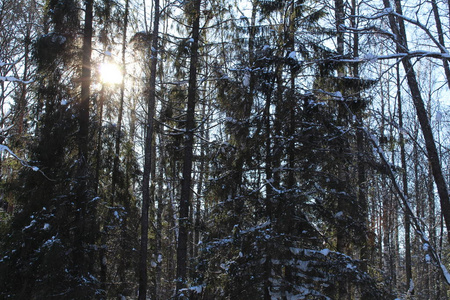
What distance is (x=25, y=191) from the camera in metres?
8.22

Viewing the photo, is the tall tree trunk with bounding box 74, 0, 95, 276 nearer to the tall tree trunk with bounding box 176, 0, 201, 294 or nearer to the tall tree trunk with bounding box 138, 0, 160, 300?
the tall tree trunk with bounding box 138, 0, 160, 300

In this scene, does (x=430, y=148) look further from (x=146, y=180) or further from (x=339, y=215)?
(x=146, y=180)

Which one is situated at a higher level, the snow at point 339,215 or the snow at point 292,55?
the snow at point 292,55

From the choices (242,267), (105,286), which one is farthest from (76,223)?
(242,267)

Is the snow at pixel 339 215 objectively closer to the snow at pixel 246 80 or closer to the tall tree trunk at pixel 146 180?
the snow at pixel 246 80

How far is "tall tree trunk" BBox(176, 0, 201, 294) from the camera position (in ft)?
30.1

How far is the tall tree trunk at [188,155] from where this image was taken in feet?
30.1

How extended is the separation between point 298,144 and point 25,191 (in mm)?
6531

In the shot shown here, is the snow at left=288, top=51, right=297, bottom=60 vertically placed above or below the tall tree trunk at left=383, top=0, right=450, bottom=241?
above

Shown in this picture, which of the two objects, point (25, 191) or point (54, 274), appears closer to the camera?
point (54, 274)

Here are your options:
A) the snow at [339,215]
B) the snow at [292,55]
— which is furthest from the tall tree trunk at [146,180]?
the snow at [339,215]

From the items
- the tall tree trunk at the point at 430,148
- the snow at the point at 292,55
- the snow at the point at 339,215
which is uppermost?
the snow at the point at 292,55

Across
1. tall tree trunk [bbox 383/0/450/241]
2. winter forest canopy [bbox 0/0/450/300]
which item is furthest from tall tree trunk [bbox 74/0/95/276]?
tall tree trunk [bbox 383/0/450/241]

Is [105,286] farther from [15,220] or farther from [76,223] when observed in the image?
[15,220]
